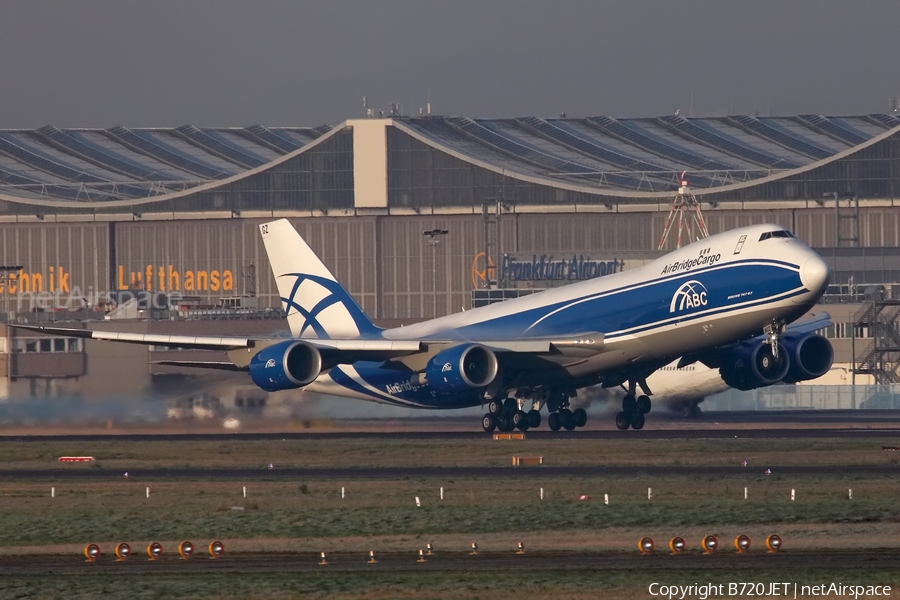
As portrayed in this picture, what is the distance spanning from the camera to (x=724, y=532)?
27.9 meters

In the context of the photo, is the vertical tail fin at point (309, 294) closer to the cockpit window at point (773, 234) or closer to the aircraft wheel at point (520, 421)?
the aircraft wheel at point (520, 421)

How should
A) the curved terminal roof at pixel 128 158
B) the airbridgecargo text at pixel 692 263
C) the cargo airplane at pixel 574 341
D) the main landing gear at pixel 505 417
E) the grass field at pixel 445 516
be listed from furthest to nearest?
the curved terminal roof at pixel 128 158
the main landing gear at pixel 505 417
the airbridgecargo text at pixel 692 263
the cargo airplane at pixel 574 341
the grass field at pixel 445 516

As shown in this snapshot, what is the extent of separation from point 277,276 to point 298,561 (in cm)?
3744

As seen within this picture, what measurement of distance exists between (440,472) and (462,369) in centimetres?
1243

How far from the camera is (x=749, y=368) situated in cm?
5581

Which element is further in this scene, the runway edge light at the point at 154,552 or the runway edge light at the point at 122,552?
the runway edge light at the point at 154,552

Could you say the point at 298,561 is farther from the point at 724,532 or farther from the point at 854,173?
the point at 854,173

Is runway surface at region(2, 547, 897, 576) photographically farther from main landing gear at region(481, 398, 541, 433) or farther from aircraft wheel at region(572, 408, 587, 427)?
aircraft wheel at region(572, 408, 587, 427)

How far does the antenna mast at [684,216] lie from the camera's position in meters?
104

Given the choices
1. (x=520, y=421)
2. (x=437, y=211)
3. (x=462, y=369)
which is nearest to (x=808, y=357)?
(x=520, y=421)

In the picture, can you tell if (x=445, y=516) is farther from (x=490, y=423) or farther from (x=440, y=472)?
(x=490, y=423)

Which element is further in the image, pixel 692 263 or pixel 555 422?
pixel 555 422

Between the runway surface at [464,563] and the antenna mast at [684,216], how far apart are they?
7694 cm

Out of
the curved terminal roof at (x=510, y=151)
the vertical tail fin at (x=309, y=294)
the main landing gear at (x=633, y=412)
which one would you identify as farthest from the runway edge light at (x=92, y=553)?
the curved terminal roof at (x=510, y=151)
